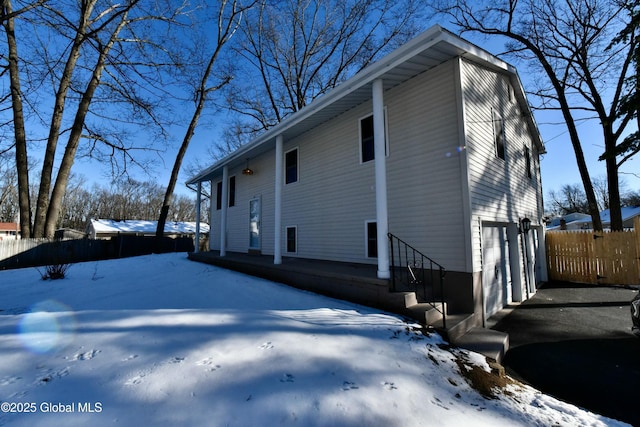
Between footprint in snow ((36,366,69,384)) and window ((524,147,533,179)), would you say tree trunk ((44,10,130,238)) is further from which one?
window ((524,147,533,179))

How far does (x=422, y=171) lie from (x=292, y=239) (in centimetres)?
468

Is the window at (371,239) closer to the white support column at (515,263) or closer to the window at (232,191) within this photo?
the white support column at (515,263)

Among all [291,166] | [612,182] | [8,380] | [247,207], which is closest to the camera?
[8,380]

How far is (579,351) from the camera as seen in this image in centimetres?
416

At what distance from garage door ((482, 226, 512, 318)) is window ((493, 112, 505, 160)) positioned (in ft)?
5.99

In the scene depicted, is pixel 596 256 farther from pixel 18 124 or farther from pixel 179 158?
pixel 18 124

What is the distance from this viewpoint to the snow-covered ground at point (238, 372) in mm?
2025

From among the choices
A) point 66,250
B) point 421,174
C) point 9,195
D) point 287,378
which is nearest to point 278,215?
point 421,174

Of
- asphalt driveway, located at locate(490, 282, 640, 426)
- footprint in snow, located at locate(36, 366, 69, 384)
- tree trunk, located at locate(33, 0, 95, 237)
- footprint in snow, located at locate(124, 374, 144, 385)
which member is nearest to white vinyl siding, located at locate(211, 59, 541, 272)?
asphalt driveway, located at locate(490, 282, 640, 426)

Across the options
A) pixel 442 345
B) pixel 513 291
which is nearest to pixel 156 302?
pixel 442 345

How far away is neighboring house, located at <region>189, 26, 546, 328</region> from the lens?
15.6 feet

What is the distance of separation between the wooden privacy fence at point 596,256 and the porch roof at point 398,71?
5203 mm

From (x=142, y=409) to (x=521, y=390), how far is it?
3591mm

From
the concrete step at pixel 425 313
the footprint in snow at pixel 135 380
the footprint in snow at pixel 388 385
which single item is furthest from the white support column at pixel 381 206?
the footprint in snow at pixel 135 380
